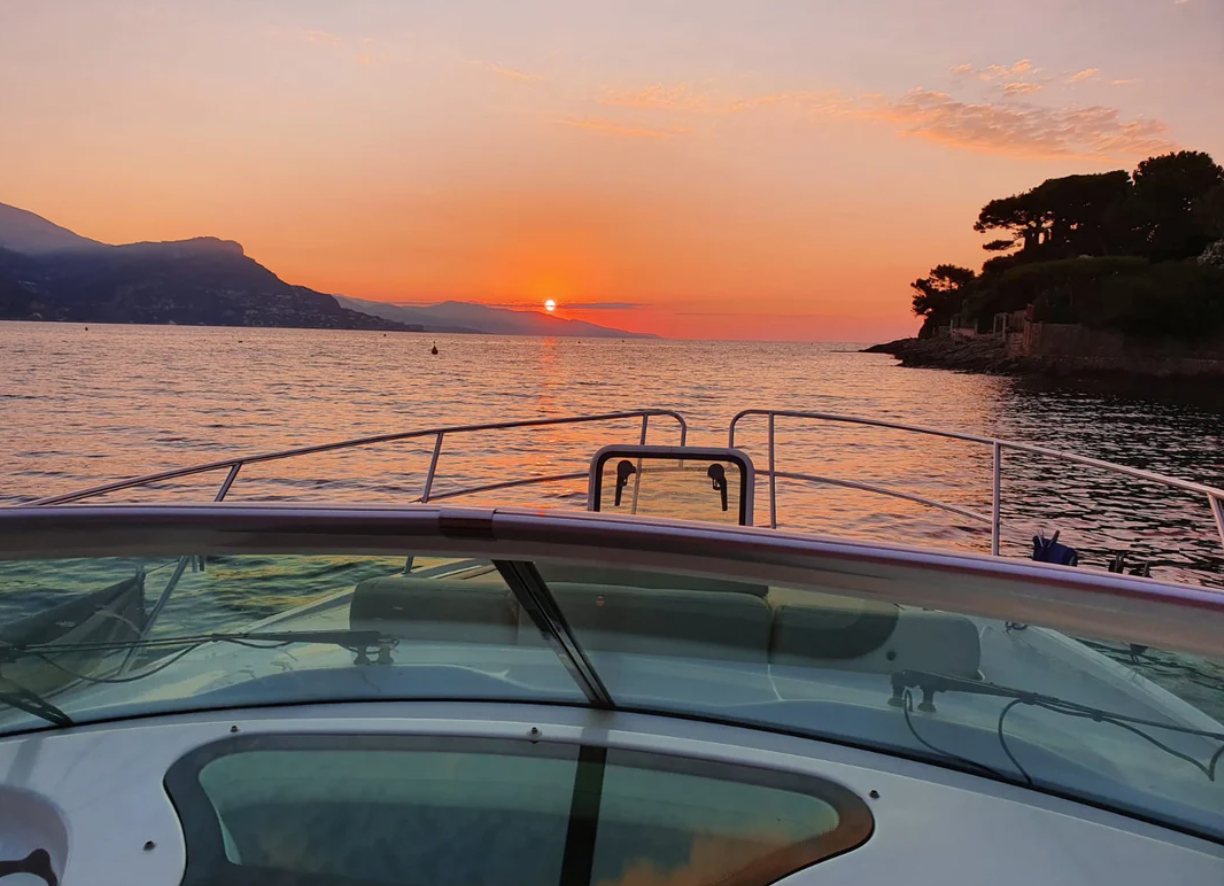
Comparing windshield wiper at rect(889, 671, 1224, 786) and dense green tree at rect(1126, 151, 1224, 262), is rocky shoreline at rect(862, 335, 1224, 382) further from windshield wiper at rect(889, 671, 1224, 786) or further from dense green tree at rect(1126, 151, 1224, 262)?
windshield wiper at rect(889, 671, 1224, 786)

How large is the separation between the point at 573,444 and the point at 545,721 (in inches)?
915

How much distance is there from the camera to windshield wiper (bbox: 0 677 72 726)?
1623mm

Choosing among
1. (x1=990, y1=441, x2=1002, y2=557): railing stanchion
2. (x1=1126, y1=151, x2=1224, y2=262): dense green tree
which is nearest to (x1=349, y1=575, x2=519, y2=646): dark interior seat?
(x1=990, y1=441, x2=1002, y2=557): railing stanchion

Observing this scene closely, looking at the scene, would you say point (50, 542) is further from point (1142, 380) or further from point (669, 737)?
point (1142, 380)

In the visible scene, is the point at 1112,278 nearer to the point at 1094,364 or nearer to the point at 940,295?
the point at 1094,364

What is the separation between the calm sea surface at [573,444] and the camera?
572 inches

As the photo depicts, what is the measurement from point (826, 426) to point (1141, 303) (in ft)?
132

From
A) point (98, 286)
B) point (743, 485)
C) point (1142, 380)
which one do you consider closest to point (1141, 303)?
point (1142, 380)

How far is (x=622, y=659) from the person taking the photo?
1.66m

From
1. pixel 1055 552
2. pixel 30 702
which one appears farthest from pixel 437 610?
pixel 1055 552

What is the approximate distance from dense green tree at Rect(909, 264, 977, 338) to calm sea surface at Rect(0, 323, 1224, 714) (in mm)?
53082

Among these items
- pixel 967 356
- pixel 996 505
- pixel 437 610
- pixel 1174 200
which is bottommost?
pixel 996 505

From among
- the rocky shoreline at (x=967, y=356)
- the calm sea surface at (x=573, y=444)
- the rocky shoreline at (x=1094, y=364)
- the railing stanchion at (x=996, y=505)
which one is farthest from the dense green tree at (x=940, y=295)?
the railing stanchion at (x=996, y=505)

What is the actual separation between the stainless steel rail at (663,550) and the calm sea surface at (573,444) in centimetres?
19
